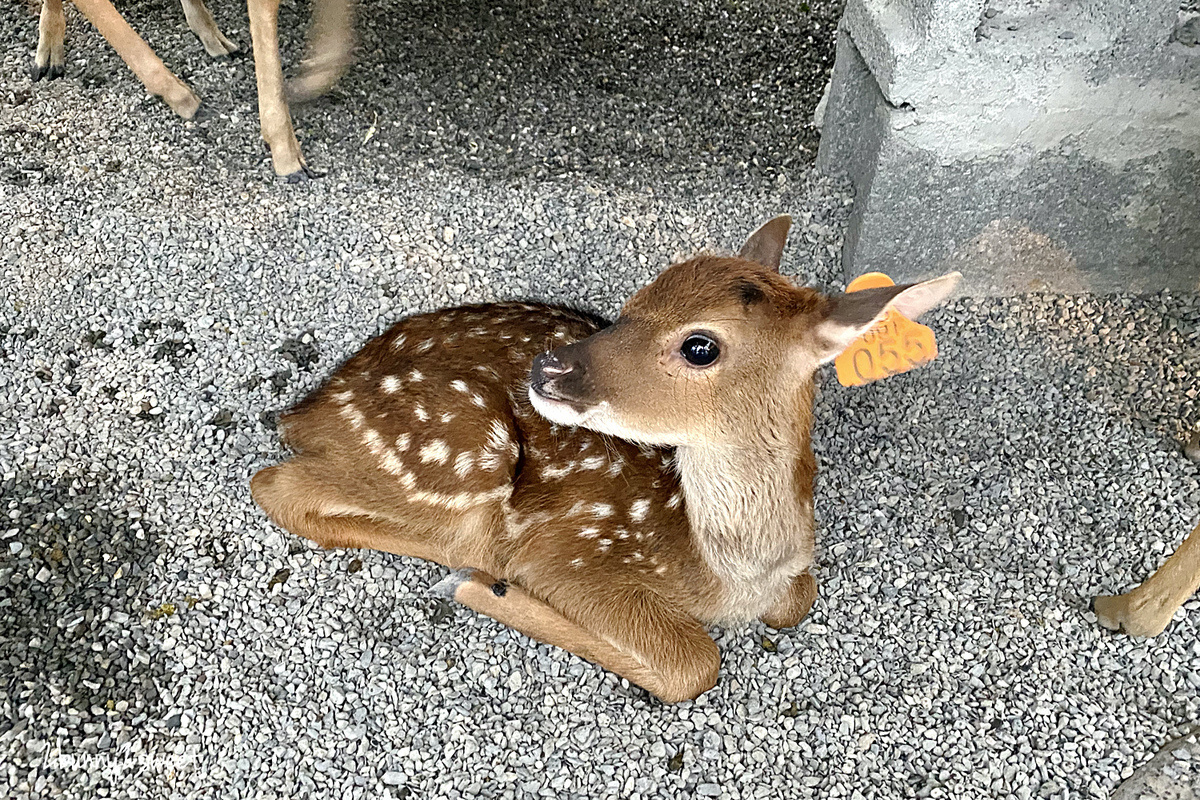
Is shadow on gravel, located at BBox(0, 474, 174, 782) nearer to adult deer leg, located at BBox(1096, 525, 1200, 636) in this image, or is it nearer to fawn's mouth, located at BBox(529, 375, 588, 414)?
fawn's mouth, located at BBox(529, 375, 588, 414)

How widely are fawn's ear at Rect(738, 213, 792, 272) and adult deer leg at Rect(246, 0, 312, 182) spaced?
5.26ft

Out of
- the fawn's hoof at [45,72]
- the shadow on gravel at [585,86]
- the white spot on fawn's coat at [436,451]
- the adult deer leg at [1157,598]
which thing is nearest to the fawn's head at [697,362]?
the white spot on fawn's coat at [436,451]

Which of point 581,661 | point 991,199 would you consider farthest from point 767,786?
point 991,199

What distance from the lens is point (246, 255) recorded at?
3010 millimetres

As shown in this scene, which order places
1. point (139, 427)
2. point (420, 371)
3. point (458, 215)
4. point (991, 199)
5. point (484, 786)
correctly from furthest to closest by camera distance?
1. point (458, 215)
2. point (991, 199)
3. point (139, 427)
4. point (420, 371)
5. point (484, 786)

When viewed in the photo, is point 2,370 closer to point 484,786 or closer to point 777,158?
point 484,786

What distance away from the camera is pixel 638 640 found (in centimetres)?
211

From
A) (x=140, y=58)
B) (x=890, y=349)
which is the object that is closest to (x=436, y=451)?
(x=890, y=349)

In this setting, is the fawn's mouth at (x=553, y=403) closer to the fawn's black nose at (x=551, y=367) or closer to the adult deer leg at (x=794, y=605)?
the fawn's black nose at (x=551, y=367)

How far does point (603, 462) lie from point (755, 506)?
1.20 ft

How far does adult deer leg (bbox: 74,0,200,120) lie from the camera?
10.5 ft

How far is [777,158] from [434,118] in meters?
1.14

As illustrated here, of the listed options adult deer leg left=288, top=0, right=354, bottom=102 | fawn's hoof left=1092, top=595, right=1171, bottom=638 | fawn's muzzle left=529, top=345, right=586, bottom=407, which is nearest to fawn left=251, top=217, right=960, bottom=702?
fawn's muzzle left=529, top=345, right=586, bottom=407

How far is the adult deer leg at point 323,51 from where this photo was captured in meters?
3.40
